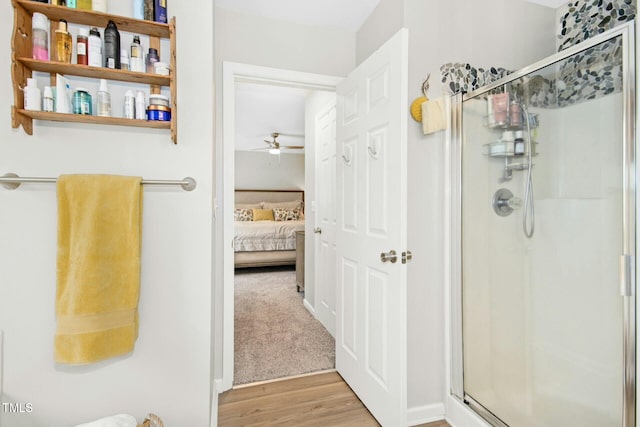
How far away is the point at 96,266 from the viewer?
43.1 inches

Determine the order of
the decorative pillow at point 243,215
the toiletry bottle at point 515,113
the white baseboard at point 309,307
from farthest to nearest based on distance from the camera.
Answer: the decorative pillow at point 243,215, the white baseboard at point 309,307, the toiletry bottle at point 515,113

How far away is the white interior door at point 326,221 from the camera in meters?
2.70

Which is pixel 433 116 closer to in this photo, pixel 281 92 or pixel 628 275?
pixel 628 275

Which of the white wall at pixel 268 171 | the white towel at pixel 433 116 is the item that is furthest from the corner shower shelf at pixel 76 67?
the white wall at pixel 268 171

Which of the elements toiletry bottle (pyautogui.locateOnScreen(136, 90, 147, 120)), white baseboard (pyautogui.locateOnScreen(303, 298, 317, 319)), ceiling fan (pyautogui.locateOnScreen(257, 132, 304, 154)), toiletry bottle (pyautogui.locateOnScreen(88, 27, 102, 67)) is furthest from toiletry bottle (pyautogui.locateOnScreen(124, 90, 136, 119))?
ceiling fan (pyautogui.locateOnScreen(257, 132, 304, 154))

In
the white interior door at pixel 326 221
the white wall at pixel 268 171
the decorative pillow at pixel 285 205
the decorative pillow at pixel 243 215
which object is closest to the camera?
the white interior door at pixel 326 221

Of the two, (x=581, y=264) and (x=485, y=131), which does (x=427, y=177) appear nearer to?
(x=485, y=131)

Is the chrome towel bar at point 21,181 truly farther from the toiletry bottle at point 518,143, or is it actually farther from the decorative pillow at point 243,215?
the decorative pillow at point 243,215

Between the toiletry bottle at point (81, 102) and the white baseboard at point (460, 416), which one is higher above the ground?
the toiletry bottle at point (81, 102)

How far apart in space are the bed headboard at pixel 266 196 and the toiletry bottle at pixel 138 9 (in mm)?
5854

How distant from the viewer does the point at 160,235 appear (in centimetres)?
124

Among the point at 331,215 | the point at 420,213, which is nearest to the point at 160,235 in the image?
the point at 420,213

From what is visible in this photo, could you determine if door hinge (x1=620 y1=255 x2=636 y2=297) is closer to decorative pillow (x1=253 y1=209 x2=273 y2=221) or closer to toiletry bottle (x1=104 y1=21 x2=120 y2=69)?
toiletry bottle (x1=104 y1=21 x2=120 y2=69)

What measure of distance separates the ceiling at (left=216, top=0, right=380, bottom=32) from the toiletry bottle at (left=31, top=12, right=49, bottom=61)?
110 centimetres
